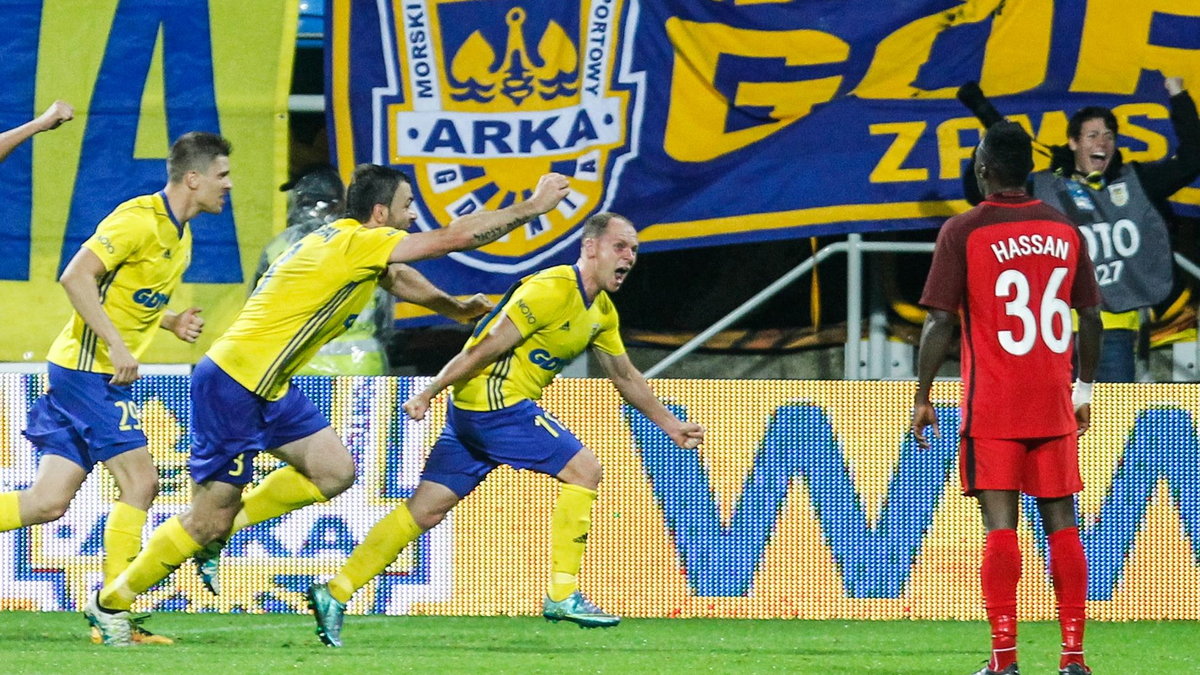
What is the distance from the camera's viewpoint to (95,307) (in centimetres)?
725

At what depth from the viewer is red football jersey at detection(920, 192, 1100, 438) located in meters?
6.20

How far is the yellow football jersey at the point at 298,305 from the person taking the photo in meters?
7.35

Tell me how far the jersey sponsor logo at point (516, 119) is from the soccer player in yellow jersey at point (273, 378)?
225 centimetres

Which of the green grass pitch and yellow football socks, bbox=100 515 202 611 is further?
yellow football socks, bbox=100 515 202 611

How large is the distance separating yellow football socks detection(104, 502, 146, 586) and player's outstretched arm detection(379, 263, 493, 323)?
1287 mm

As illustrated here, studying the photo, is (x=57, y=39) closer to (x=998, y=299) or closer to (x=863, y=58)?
(x=863, y=58)

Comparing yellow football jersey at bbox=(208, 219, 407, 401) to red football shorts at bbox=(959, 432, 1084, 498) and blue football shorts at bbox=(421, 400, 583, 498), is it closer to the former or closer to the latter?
blue football shorts at bbox=(421, 400, 583, 498)

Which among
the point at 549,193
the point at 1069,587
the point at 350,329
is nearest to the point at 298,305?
the point at 549,193

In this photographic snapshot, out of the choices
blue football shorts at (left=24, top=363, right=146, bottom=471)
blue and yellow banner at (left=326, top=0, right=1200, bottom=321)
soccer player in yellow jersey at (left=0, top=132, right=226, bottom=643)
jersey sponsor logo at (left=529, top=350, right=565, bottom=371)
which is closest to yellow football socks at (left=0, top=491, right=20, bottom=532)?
soccer player in yellow jersey at (left=0, top=132, right=226, bottom=643)

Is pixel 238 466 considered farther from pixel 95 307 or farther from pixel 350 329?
pixel 350 329

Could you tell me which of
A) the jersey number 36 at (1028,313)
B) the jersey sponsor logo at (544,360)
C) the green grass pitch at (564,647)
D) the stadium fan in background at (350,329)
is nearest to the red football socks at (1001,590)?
the jersey number 36 at (1028,313)

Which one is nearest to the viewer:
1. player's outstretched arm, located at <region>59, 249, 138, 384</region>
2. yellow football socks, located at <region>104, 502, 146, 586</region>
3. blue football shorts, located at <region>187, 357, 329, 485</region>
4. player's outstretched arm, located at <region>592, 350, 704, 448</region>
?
player's outstretched arm, located at <region>59, 249, 138, 384</region>

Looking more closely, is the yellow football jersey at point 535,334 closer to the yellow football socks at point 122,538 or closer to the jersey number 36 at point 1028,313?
the yellow football socks at point 122,538

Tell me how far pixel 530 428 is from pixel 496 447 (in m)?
0.15
